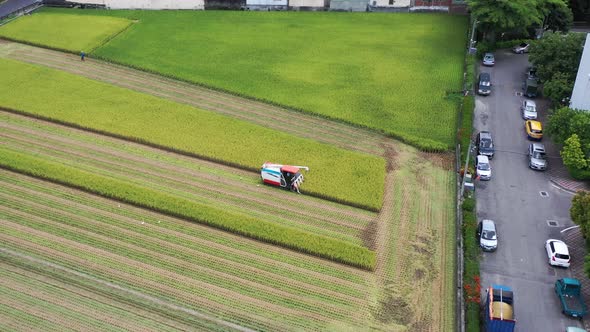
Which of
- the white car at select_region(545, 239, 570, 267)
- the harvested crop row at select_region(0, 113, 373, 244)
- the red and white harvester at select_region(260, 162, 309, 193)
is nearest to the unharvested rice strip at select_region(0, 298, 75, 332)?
the harvested crop row at select_region(0, 113, 373, 244)

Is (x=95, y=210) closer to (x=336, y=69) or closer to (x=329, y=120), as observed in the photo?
(x=329, y=120)

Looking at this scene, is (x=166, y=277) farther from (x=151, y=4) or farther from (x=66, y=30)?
(x=151, y=4)

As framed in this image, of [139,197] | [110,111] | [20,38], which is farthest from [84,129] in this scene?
[20,38]

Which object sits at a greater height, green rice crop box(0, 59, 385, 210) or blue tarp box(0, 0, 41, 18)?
blue tarp box(0, 0, 41, 18)

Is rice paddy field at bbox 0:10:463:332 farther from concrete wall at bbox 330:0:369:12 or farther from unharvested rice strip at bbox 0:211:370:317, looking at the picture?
concrete wall at bbox 330:0:369:12

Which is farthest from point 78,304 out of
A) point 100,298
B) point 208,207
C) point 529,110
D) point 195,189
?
point 529,110

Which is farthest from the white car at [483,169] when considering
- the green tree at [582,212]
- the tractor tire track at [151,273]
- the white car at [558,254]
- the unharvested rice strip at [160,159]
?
the tractor tire track at [151,273]
